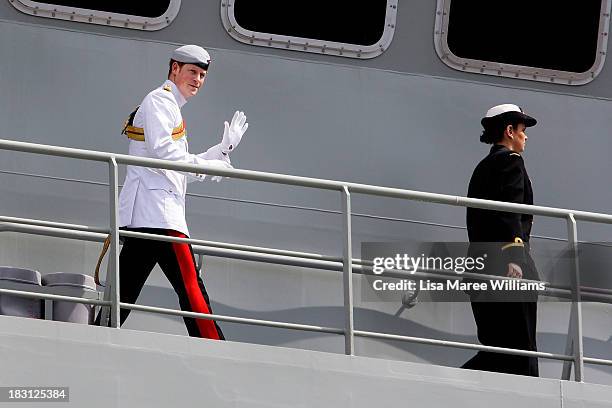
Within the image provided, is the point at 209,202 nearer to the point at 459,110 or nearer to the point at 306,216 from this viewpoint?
the point at 306,216

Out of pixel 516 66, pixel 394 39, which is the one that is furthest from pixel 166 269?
pixel 516 66

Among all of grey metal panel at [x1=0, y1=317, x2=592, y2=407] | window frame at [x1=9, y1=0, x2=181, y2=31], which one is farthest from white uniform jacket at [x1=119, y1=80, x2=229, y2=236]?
window frame at [x1=9, y1=0, x2=181, y2=31]

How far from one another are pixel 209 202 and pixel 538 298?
190 cm

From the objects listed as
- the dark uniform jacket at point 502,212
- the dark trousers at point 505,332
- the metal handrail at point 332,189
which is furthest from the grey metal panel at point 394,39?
the dark trousers at point 505,332

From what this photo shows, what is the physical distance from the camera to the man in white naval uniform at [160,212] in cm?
607

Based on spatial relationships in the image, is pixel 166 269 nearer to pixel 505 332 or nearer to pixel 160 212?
pixel 160 212

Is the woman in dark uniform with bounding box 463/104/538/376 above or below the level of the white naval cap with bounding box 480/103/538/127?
below

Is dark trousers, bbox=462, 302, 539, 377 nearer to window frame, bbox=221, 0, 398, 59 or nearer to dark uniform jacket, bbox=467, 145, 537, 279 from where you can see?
dark uniform jacket, bbox=467, 145, 537, 279

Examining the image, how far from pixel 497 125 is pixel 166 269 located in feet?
5.04

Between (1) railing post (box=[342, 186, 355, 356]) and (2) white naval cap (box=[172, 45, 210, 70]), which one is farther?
(2) white naval cap (box=[172, 45, 210, 70])

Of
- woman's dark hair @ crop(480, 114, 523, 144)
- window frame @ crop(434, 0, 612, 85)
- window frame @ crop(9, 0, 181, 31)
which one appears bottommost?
woman's dark hair @ crop(480, 114, 523, 144)

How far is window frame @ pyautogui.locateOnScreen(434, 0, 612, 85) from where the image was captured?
777cm

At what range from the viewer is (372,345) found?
21.3ft

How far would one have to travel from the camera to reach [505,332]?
20.4 ft
